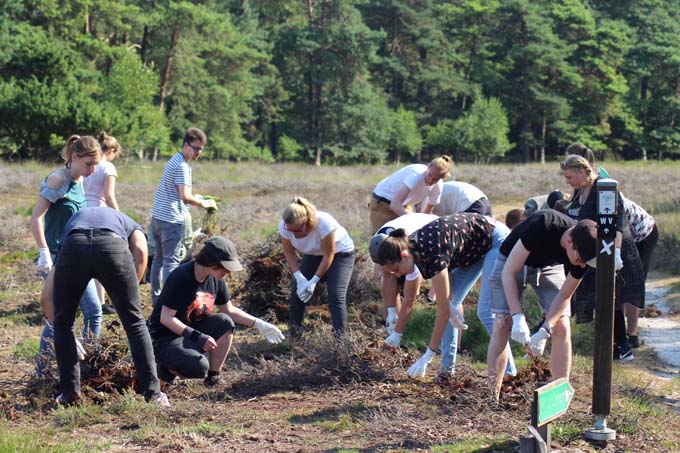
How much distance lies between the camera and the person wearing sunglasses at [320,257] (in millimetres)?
6098

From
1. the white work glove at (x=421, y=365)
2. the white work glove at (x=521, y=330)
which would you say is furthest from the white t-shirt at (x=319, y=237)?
the white work glove at (x=521, y=330)

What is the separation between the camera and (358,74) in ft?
163

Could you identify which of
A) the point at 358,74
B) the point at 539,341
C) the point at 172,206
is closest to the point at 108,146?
the point at 172,206

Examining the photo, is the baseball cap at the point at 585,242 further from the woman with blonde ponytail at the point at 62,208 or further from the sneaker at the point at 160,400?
the woman with blonde ponytail at the point at 62,208

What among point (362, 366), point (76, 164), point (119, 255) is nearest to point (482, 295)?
point (362, 366)

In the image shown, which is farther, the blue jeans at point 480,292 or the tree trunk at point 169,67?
the tree trunk at point 169,67

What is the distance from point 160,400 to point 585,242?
2635mm

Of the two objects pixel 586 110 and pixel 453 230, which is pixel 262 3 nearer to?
pixel 586 110

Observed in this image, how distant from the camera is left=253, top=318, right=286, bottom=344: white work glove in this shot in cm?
565

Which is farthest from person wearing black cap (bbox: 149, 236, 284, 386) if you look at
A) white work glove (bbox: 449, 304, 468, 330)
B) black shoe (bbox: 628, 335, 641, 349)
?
black shoe (bbox: 628, 335, 641, 349)

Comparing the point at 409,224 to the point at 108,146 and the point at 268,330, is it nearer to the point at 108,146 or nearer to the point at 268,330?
the point at 268,330

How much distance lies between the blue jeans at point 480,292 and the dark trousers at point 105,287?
1873mm

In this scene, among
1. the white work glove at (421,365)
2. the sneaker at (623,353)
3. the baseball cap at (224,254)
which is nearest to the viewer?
the baseball cap at (224,254)

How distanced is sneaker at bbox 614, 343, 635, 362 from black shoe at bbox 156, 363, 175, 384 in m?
3.51
